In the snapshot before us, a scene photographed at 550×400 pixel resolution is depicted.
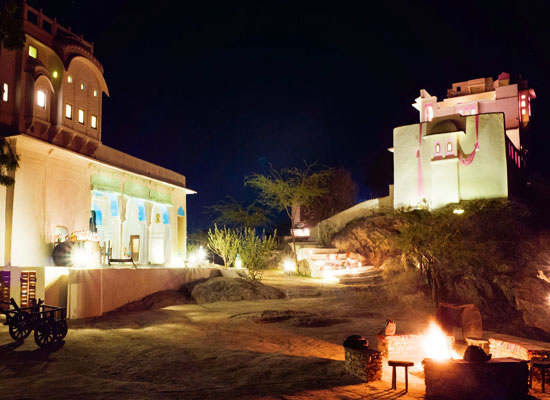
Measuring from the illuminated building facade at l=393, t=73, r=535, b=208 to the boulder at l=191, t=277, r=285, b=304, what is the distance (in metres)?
15.0

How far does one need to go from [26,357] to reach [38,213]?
807 centimetres

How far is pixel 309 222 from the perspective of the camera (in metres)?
43.7

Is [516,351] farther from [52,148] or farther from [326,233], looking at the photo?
[326,233]

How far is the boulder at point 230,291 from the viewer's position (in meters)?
16.9

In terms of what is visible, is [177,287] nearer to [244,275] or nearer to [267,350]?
[244,275]

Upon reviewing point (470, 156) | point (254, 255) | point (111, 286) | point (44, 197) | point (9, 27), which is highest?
point (470, 156)

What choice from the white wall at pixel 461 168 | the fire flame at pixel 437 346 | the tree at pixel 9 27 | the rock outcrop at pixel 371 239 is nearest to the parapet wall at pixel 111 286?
the tree at pixel 9 27

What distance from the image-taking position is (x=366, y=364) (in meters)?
6.38

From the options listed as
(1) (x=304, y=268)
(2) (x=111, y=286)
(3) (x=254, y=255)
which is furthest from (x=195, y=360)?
(1) (x=304, y=268)

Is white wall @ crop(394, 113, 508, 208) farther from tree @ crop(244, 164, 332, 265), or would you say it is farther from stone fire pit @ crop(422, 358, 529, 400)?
stone fire pit @ crop(422, 358, 529, 400)

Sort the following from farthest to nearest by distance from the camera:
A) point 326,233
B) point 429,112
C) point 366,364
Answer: point 429,112, point 326,233, point 366,364

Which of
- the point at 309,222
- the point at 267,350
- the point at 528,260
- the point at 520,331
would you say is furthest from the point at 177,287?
the point at 309,222

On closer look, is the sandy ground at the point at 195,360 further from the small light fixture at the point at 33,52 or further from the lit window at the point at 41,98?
the small light fixture at the point at 33,52

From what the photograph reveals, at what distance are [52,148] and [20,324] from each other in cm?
810
